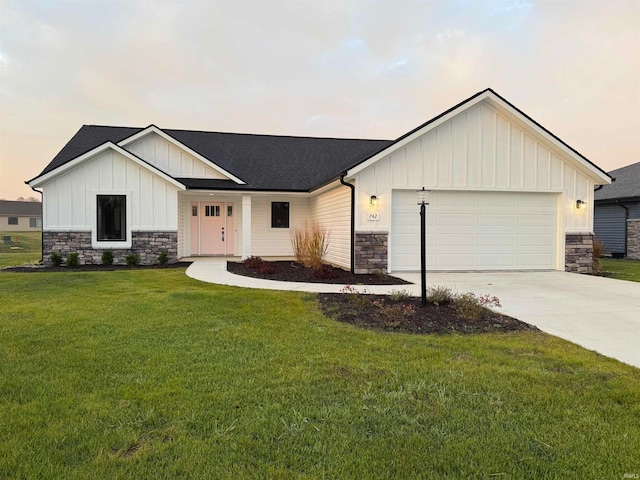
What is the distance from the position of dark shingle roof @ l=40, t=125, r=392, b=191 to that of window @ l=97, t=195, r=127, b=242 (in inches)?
93.6

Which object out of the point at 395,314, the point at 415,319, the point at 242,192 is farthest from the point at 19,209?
the point at 415,319

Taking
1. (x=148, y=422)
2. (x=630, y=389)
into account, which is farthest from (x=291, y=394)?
(x=630, y=389)

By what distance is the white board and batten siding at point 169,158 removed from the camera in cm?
1500

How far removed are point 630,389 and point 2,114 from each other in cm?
2414

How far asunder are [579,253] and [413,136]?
20.9 feet

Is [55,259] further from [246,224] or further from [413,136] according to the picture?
[413,136]

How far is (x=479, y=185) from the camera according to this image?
11414mm

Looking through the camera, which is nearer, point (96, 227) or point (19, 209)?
point (96, 227)

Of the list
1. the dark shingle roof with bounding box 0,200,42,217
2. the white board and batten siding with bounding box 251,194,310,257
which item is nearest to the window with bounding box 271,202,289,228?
the white board and batten siding with bounding box 251,194,310,257

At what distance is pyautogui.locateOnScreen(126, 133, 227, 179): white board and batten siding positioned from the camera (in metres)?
15.0

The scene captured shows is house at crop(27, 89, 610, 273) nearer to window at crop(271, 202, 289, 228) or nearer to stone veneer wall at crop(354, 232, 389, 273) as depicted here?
stone veneer wall at crop(354, 232, 389, 273)

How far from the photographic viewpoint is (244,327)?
5.31m

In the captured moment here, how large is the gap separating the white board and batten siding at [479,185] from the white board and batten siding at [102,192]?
744 cm

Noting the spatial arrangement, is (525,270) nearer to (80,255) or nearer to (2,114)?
(80,255)
